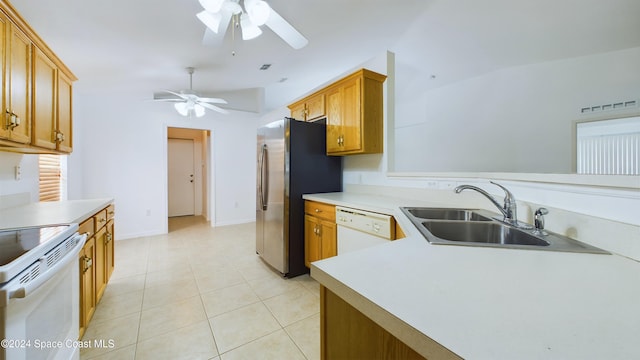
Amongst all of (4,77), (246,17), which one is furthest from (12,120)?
(246,17)

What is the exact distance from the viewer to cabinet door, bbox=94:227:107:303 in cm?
184

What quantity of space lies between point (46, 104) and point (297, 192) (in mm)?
2108

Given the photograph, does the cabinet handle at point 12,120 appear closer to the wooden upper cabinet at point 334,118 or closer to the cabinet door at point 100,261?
the cabinet door at point 100,261

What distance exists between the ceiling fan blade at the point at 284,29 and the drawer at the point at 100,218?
6.29 feet

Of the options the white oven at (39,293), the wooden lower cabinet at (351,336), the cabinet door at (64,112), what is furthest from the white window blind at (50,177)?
the wooden lower cabinet at (351,336)

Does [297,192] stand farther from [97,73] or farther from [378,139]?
[97,73]

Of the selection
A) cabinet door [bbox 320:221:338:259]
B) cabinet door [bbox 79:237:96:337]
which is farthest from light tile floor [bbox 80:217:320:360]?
cabinet door [bbox 320:221:338:259]

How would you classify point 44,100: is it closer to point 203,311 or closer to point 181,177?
point 203,311

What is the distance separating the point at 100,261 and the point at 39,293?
4.18 ft

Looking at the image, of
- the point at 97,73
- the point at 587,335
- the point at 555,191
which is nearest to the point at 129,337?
the point at 587,335

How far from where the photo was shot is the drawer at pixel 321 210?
2260 mm

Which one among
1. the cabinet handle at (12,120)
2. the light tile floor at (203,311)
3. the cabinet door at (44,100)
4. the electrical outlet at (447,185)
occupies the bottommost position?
the light tile floor at (203,311)

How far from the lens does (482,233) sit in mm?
1286

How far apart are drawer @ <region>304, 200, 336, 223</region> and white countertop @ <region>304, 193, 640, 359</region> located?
4.65 ft
